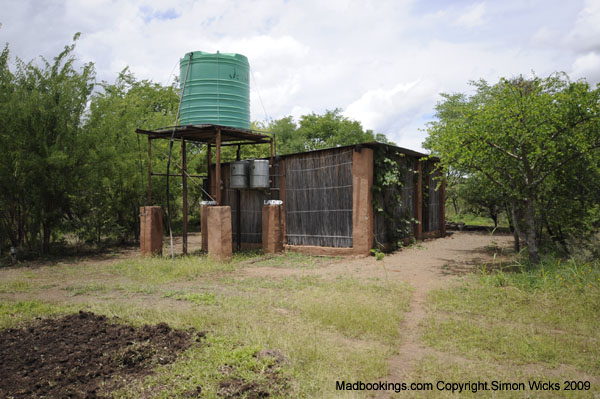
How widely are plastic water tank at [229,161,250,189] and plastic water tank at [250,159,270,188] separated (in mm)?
164

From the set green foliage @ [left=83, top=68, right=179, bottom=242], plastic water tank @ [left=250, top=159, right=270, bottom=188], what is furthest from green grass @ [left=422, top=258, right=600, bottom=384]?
green foliage @ [left=83, top=68, right=179, bottom=242]

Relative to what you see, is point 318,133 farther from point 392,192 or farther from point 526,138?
point 526,138

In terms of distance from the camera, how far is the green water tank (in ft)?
32.9

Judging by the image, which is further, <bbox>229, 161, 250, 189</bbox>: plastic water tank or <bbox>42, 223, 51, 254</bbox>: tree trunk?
<bbox>42, 223, 51, 254</bbox>: tree trunk

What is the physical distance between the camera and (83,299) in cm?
653

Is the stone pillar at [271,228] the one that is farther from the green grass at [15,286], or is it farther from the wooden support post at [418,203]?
the green grass at [15,286]

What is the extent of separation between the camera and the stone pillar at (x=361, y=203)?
10.6 meters

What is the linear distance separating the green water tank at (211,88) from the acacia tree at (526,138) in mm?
4743

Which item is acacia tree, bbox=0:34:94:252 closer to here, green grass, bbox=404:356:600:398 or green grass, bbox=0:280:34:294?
green grass, bbox=0:280:34:294

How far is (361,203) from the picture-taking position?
1064cm

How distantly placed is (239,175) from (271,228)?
5.50 ft

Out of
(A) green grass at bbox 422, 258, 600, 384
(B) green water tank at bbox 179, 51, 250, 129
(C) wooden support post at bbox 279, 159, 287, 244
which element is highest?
(B) green water tank at bbox 179, 51, 250, 129

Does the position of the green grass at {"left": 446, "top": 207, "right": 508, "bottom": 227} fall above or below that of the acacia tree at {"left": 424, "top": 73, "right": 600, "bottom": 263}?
below

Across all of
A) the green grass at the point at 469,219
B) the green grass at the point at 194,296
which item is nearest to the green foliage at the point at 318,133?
the green grass at the point at 469,219
